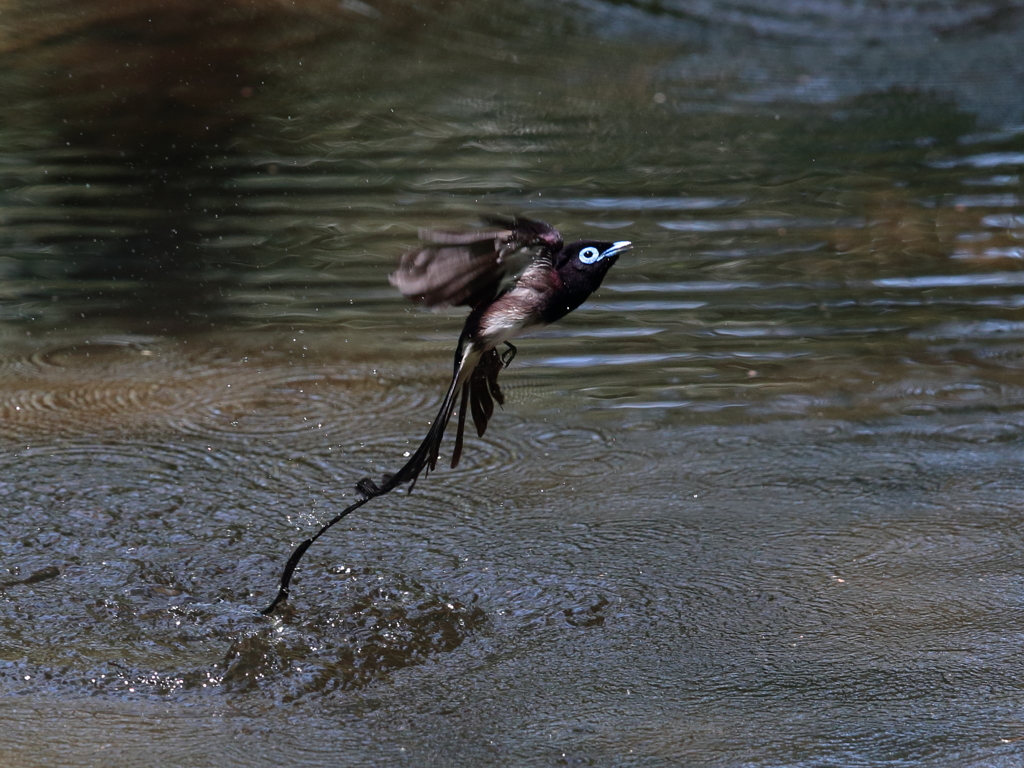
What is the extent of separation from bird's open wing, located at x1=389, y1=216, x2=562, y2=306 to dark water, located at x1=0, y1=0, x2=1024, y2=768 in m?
0.95

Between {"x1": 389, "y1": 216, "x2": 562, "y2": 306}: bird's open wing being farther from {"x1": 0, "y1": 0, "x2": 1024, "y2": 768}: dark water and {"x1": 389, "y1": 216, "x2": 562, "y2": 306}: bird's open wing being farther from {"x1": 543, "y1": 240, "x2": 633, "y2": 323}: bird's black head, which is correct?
{"x1": 0, "y1": 0, "x2": 1024, "y2": 768}: dark water

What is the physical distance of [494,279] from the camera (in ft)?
9.79

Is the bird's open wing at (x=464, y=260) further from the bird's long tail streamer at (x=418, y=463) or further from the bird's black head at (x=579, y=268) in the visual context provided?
the bird's long tail streamer at (x=418, y=463)

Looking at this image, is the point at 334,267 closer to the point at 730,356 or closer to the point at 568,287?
the point at 730,356

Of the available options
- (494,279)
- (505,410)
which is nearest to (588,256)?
(494,279)

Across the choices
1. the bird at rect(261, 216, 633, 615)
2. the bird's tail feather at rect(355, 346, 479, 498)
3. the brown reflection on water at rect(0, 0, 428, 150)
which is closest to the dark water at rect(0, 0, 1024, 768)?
the brown reflection on water at rect(0, 0, 428, 150)

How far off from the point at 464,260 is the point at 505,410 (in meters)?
2.17

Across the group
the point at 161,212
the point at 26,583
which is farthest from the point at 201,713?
the point at 161,212

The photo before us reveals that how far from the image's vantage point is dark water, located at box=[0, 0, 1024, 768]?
10.1 ft

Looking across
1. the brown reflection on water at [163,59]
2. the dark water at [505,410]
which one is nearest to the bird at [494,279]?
the dark water at [505,410]

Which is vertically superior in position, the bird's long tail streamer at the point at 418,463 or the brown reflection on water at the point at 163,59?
the brown reflection on water at the point at 163,59

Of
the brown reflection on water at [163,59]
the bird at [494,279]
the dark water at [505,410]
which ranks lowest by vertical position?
the dark water at [505,410]

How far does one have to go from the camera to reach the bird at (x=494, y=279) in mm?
2900

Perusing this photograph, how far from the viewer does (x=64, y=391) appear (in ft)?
17.0
